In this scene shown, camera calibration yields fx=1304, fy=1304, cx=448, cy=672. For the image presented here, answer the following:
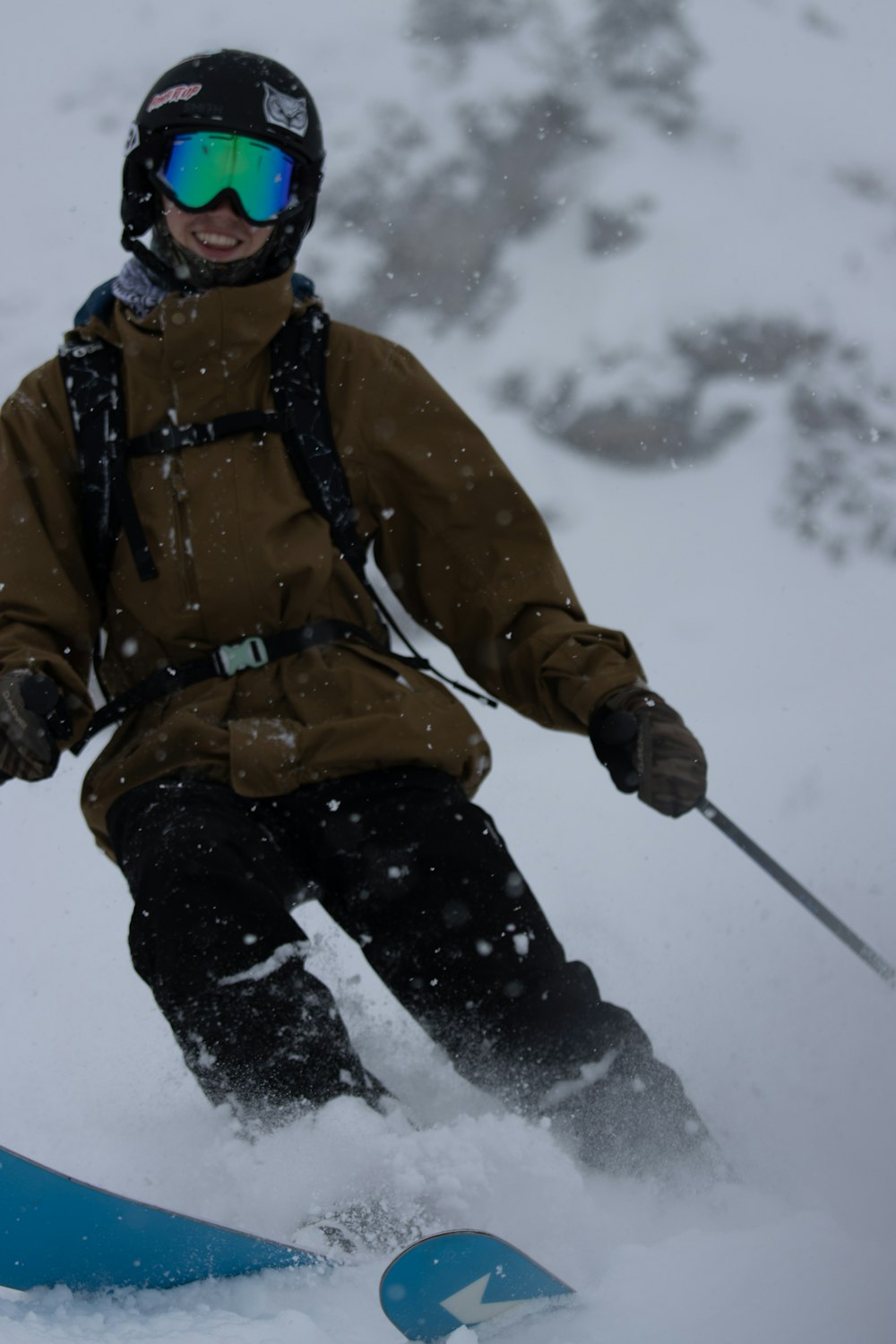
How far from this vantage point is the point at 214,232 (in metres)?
2.67

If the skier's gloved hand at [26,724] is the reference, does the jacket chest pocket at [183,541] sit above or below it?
above

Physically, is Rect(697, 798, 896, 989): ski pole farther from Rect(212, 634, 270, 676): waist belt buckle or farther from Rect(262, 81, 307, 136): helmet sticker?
Rect(262, 81, 307, 136): helmet sticker

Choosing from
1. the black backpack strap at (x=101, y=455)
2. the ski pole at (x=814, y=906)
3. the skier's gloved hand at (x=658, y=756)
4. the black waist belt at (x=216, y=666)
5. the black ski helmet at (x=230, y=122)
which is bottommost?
the ski pole at (x=814, y=906)

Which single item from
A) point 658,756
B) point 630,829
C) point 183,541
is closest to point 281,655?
point 183,541

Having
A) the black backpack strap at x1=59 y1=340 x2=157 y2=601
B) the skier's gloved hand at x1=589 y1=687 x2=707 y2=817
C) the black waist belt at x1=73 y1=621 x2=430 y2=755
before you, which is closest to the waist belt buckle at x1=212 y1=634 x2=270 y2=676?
the black waist belt at x1=73 y1=621 x2=430 y2=755

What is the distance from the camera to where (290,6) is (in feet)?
29.5

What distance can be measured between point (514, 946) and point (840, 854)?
2.40 meters

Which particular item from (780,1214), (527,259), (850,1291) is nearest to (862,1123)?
(780,1214)

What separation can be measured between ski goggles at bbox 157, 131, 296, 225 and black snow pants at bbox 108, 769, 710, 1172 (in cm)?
118

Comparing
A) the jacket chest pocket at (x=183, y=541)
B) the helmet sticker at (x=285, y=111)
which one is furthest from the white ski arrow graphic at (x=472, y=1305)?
the helmet sticker at (x=285, y=111)

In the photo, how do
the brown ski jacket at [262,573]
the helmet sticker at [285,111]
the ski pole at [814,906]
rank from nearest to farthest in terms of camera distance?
1. the brown ski jacket at [262,573]
2. the ski pole at [814,906]
3. the helmet sticker at [285,111]

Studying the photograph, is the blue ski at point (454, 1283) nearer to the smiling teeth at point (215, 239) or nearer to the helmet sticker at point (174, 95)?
the smiling teeth at point (215, 239)

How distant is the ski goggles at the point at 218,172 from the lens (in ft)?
8.71

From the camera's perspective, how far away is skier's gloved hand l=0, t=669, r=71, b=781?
88.6 inches
